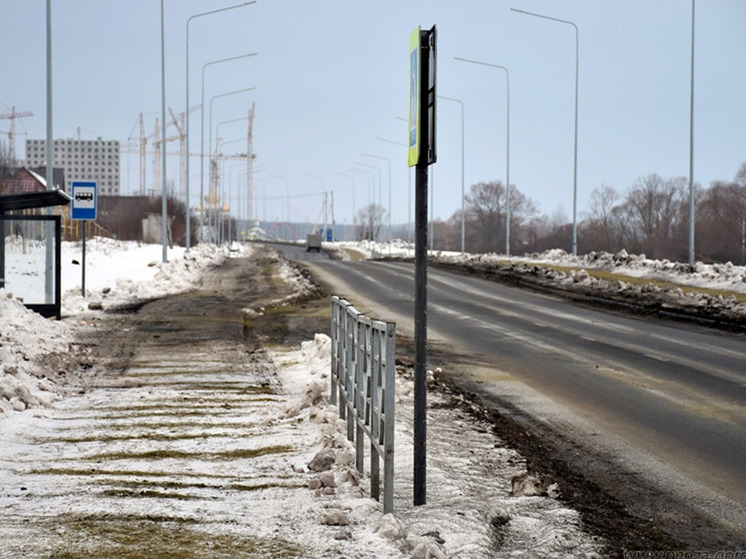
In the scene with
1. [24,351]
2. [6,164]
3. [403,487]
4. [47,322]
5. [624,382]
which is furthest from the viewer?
[6,164]

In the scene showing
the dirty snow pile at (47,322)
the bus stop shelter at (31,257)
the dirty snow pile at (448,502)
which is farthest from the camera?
the bus stop shelter at (31,257)

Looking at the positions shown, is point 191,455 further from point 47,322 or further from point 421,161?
point 47,322

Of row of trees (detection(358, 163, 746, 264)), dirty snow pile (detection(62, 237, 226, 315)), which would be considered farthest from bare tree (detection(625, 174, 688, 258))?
dirty snow pile (detection(62, 237, 226, 315))

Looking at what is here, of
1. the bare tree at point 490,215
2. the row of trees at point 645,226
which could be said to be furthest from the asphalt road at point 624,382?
the bare tree at point 490,215

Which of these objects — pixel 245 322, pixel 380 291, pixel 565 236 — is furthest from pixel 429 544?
pixel 565 236

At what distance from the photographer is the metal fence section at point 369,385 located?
6.09 metres

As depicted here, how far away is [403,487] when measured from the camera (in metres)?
7.25

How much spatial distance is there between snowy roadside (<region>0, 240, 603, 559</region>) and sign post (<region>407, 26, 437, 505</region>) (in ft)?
1.74

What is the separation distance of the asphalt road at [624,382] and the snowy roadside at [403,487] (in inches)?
40.4

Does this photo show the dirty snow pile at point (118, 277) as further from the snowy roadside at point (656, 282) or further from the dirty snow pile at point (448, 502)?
the dirty snow pile at point (448, 502)

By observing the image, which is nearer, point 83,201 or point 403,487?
point 403,487

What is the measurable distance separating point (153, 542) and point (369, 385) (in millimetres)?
2051

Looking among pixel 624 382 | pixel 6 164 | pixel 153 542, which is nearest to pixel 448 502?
pixel 153 542

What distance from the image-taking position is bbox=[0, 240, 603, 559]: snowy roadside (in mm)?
5672
